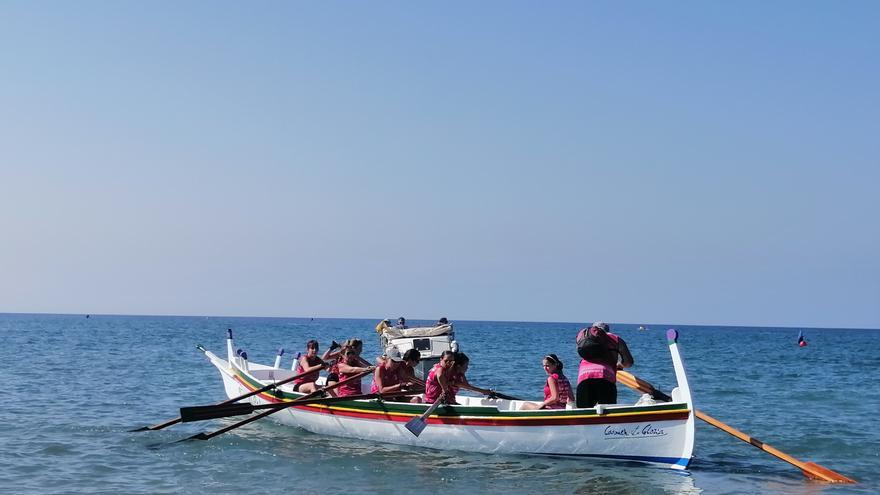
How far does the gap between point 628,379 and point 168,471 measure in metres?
7.48

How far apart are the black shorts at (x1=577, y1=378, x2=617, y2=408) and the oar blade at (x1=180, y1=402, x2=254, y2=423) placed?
6272 mm

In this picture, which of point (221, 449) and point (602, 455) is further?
point (221, 449)

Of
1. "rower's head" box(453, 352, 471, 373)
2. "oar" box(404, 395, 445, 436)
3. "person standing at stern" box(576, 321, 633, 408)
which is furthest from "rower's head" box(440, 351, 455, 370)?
"person standing at stern" box(576, 321, 633, 408)

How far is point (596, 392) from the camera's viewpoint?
13.3 m

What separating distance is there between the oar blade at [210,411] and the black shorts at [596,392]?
247 inches

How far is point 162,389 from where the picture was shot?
26.1m

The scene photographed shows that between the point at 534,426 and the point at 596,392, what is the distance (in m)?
1.20

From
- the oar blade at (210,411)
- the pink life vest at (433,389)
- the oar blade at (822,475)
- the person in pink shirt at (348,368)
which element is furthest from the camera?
the person in pink shirt at (348,368)

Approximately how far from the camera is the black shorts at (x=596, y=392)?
13.3 m

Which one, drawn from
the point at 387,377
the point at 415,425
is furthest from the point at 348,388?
the point at 415,425

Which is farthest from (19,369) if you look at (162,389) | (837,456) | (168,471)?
(837,456)

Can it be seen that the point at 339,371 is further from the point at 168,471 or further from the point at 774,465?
the point at 774,465

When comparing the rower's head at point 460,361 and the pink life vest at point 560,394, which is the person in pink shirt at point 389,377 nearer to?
the rower's head at point 460,361

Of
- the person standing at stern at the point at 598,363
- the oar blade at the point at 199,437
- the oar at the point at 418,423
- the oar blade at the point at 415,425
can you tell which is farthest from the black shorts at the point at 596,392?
the oar blade at the point at 199,437
